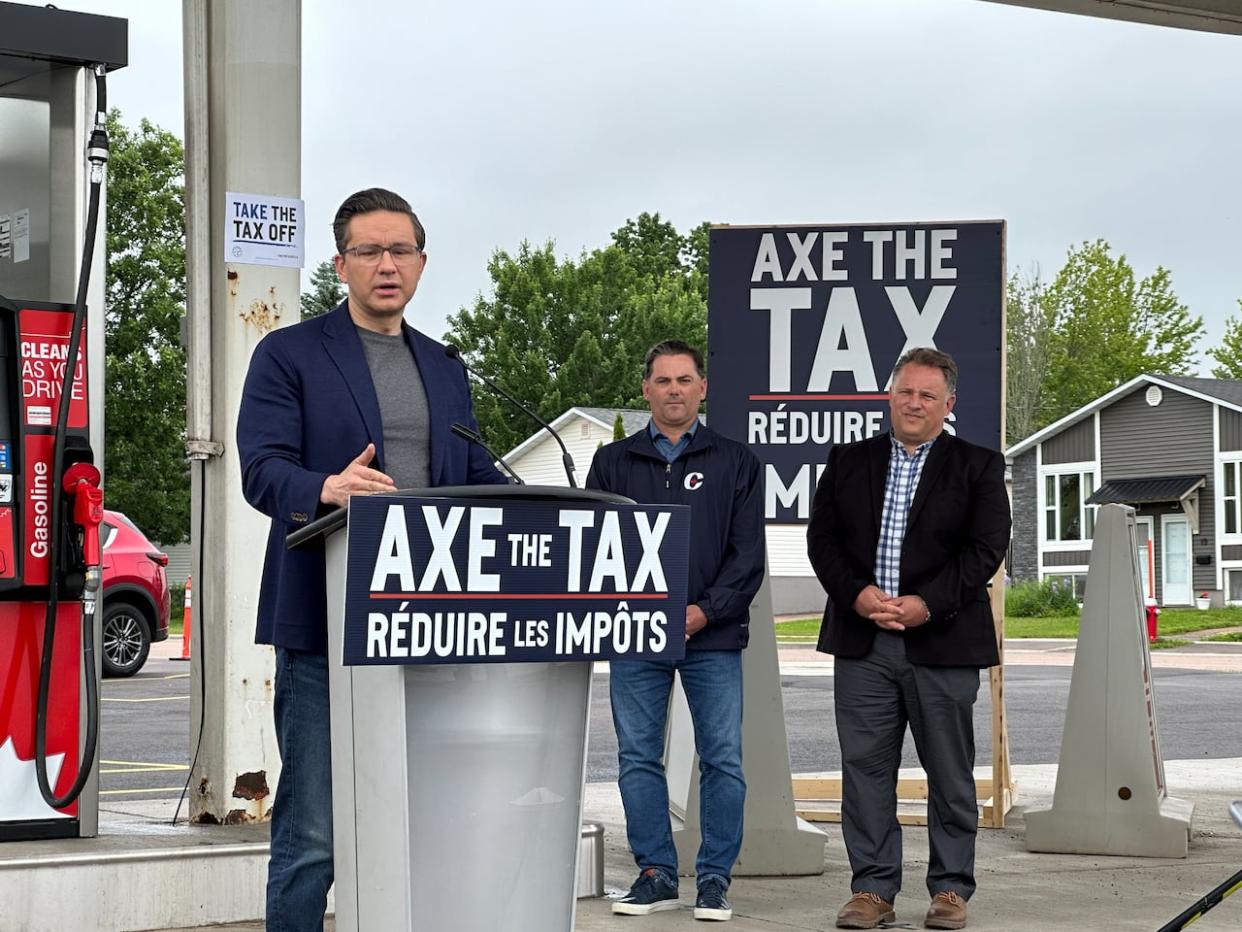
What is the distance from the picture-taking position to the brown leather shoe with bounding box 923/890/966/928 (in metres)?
5.96

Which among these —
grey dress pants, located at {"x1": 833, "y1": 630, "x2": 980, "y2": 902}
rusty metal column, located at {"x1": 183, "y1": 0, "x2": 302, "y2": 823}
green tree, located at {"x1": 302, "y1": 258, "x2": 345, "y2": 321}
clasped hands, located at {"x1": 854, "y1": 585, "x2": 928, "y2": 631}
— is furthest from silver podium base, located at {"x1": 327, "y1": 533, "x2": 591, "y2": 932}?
green tree, located at {"x1": 302, "y1": 258, "x2": 345, "y2": 321}

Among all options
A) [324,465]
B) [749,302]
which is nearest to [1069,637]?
[749,302]

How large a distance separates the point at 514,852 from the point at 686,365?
3.21 m

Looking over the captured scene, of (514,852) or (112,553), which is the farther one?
(112,553)

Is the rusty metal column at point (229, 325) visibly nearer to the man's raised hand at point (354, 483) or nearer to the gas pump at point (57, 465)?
the gas pump at point (57, 465)

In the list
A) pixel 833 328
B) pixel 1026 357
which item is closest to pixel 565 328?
pixel 1026 357

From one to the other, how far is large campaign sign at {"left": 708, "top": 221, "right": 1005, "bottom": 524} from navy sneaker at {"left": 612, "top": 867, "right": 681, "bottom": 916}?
244cm

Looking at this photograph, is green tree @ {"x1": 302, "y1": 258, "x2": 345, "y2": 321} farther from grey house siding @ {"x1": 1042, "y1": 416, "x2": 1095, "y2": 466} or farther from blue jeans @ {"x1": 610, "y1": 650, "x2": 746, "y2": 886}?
blue jeans @ {"x1": 610, "y1": 650, "x2": 746, "y2": 886}

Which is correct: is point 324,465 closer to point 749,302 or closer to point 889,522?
point 889,522

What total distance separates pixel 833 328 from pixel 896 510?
2.25 meters

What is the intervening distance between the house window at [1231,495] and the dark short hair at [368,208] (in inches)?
1574

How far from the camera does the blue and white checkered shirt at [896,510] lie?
6.25 metres

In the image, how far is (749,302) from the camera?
845 centimetres

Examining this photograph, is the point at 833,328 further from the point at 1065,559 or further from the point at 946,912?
the point at 1065,559
